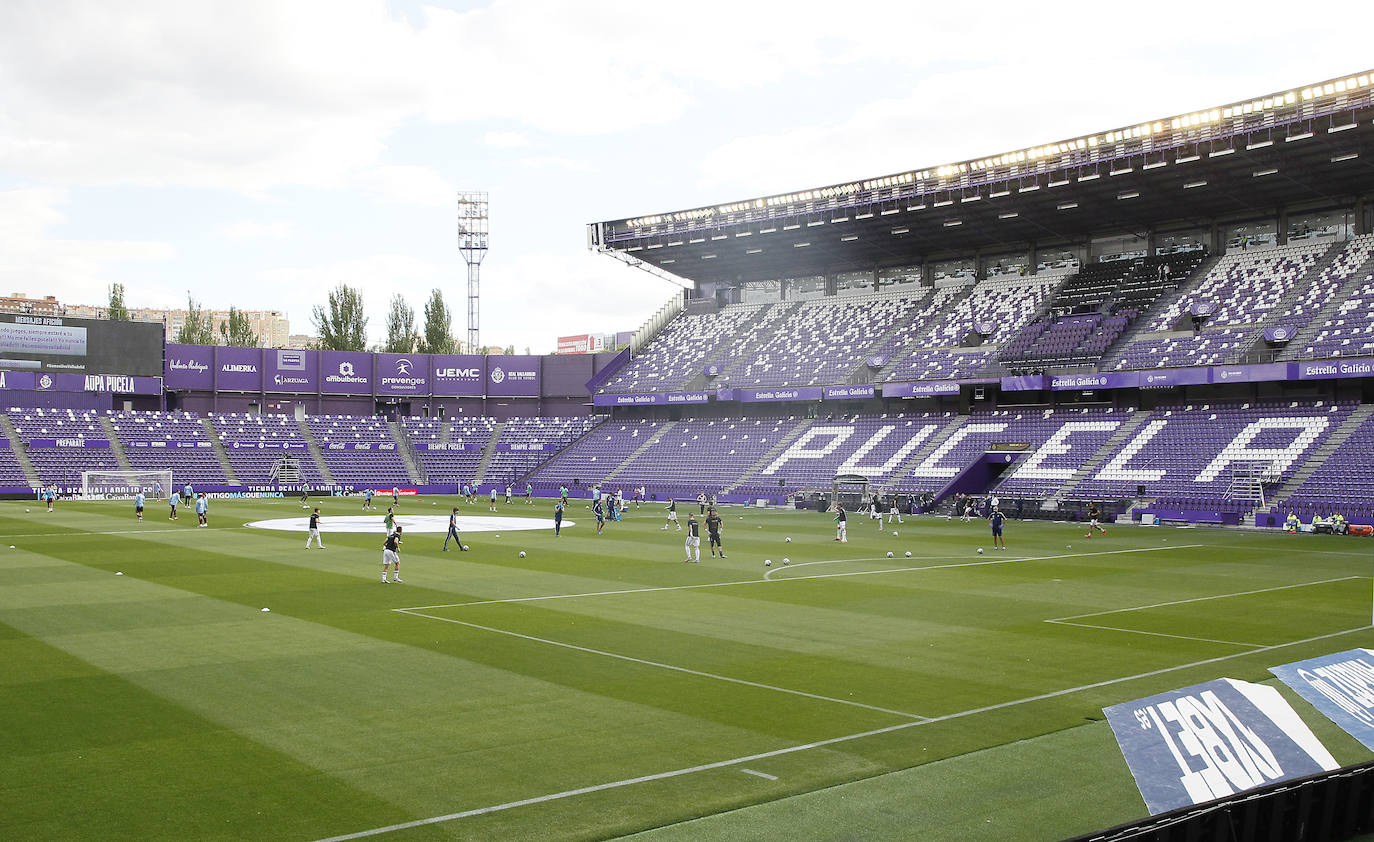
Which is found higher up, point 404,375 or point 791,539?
point 404,375

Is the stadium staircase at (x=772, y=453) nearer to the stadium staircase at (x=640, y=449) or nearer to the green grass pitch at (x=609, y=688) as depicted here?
the stadium staircase at (x=640, y=449)

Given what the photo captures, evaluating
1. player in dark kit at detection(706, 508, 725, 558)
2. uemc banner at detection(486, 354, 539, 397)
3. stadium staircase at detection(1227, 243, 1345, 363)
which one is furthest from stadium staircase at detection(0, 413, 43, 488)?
stadium staircase at detection(1227, 243, 1345, 363)

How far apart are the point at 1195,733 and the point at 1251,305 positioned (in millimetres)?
59159

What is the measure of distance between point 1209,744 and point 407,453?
3385 inches

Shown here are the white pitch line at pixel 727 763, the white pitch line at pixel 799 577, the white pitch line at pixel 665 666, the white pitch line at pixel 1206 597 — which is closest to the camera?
the white pitch line at pixel 727 763

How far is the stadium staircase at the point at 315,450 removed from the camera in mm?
83975

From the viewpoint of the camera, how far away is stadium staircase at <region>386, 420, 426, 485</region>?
8844 cm

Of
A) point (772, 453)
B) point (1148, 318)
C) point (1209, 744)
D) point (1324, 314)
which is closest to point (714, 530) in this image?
point (1209, 744)

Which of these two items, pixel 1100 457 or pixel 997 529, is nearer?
pixel 997 529

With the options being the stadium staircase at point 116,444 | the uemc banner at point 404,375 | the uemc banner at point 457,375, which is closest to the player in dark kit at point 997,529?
the stadium staircase at point 116,444

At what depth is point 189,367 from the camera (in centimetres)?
9075

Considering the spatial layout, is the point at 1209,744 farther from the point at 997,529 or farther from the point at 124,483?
the point at 124,483

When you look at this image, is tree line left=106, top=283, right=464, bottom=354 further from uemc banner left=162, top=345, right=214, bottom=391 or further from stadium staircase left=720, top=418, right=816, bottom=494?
stadium staircase left=720, top=418, right=816, bottom=494

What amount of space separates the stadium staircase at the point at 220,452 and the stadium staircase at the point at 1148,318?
62.1 m
